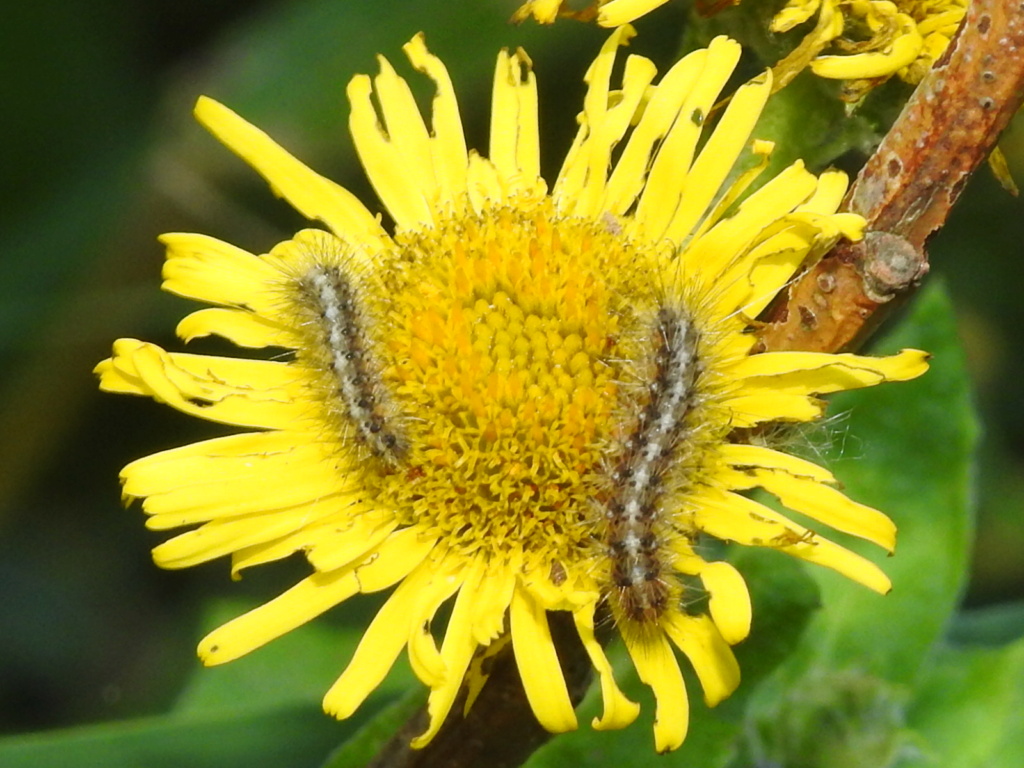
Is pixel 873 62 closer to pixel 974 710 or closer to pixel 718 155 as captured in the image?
pixel 718 155

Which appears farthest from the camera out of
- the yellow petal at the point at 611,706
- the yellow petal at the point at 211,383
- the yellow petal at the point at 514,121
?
the yellow petal at the point at 514,121

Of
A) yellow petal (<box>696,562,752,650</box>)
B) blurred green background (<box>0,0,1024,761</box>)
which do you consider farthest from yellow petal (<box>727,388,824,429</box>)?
blurred green background (<box>0,0,1024,761</box>)

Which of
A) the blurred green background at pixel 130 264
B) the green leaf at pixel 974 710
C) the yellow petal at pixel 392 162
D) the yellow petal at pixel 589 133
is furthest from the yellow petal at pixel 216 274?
the blurred green background at pixel 130 264

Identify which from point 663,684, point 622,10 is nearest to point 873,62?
point 622,10

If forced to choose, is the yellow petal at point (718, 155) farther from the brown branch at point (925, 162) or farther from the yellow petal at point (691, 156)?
the brown branch at point (925, 162)

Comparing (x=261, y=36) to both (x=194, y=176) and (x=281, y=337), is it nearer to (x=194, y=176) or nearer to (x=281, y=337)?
(x=194, y=176)

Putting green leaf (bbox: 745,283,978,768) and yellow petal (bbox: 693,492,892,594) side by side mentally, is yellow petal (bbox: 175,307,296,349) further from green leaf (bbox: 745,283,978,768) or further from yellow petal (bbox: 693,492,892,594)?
green leaf (bbox: 745,283,978,768)
